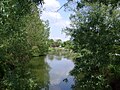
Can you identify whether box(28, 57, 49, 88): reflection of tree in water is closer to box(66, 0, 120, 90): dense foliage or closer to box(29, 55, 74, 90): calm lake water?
box(29, 55, 74, 90): calm lake water

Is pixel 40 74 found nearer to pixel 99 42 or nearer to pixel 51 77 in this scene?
pixel 51 77

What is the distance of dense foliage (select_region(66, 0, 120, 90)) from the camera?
17141 mm

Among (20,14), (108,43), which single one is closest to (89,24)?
(108,43)

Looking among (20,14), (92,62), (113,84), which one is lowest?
(113,84)

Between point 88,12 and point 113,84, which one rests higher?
point 88,12

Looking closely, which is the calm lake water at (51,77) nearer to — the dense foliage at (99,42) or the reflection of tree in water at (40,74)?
the reflection of tree in water at (40,74)

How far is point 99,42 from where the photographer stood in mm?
17469

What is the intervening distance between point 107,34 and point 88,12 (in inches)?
105

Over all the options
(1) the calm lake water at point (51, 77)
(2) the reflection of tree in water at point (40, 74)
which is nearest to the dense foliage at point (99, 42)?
(1) the calm lake water at point (51, 77)

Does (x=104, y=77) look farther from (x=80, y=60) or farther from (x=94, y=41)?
(x=94, y=41)

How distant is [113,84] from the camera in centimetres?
2130

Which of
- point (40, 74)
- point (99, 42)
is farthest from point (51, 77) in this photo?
point (99, 42)

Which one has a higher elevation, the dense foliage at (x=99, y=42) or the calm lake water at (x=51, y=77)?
the dense foliage at (x=99, y=42)

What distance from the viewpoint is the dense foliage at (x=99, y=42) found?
56.2 feet
